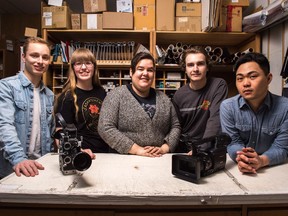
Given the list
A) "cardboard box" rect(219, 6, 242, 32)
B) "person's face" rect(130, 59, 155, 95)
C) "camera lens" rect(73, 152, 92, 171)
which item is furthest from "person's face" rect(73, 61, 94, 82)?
"cardboard box" rect(219, 6, 242, 32)

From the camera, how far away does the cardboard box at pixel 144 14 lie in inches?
105

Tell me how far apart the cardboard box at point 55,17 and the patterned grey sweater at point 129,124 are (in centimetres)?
164

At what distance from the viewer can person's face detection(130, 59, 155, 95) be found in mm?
1488

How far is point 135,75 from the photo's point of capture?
152 cm

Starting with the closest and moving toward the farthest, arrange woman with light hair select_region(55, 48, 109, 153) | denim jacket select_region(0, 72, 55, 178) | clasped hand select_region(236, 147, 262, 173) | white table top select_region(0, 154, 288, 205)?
1. white table top select_region(0, 154, 288, 205)
2. clasped hand select_region(236, 147, 262, 173)
3. denim jacket select_region(0, 72, 55, 178)
4. woman with light hair select_region(55, 48, 109, 153)

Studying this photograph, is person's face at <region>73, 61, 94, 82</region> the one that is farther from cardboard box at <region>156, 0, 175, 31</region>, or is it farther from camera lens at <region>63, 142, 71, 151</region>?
cardboard box at <region>156, 0, 175, 31</region>

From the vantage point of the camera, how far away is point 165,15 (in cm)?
267

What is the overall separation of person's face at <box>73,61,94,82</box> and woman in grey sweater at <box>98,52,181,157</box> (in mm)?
323

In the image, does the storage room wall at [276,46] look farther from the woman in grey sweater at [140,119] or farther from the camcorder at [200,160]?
the camcorder at [200,160]

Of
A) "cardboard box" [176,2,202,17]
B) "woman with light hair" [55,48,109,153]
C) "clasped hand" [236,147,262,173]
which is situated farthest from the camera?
"cardboard box" [176,2,202,17]

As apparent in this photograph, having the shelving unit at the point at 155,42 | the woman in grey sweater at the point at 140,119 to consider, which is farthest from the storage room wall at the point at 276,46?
the woman in grey sweater at the point at 140,119

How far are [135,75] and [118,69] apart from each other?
1.53m

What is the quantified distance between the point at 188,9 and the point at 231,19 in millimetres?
487
